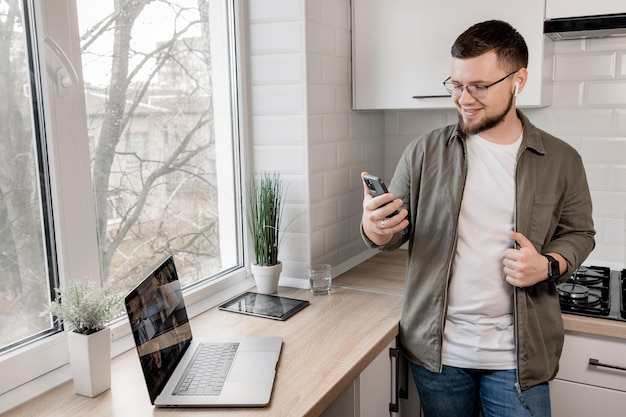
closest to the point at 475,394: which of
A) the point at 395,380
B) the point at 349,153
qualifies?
the point at 395,380

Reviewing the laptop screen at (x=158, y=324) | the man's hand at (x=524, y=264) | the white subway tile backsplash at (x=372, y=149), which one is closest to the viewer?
the laptop screen at (x=158, y=324)

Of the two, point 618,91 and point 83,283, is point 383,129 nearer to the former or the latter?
point 618,91

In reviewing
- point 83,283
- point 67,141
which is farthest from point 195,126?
point 83,283

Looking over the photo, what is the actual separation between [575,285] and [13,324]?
166 cm

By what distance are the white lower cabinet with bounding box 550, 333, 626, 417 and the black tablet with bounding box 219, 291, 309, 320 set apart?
0.82 m

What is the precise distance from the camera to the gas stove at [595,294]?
177 cm

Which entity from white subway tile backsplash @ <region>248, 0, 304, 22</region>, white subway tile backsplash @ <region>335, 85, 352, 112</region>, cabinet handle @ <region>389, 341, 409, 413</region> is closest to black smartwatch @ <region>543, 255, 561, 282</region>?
cabinet handle @ <region>389, 341, 409, 413</region>

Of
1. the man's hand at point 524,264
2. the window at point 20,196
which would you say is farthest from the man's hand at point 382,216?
the window at point 20,196

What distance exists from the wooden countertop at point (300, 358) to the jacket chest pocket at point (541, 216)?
0.47m

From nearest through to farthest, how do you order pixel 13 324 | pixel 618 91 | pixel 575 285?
1. pixel 13 324
2. pixel 575 285
3. pixel 618 91

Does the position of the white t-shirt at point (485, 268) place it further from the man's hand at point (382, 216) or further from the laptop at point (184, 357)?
the laptop at point (184, 357)

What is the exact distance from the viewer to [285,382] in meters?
1.37

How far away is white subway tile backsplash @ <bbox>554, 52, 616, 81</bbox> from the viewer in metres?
2.14

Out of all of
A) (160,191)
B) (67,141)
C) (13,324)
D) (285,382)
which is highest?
(67,141)
